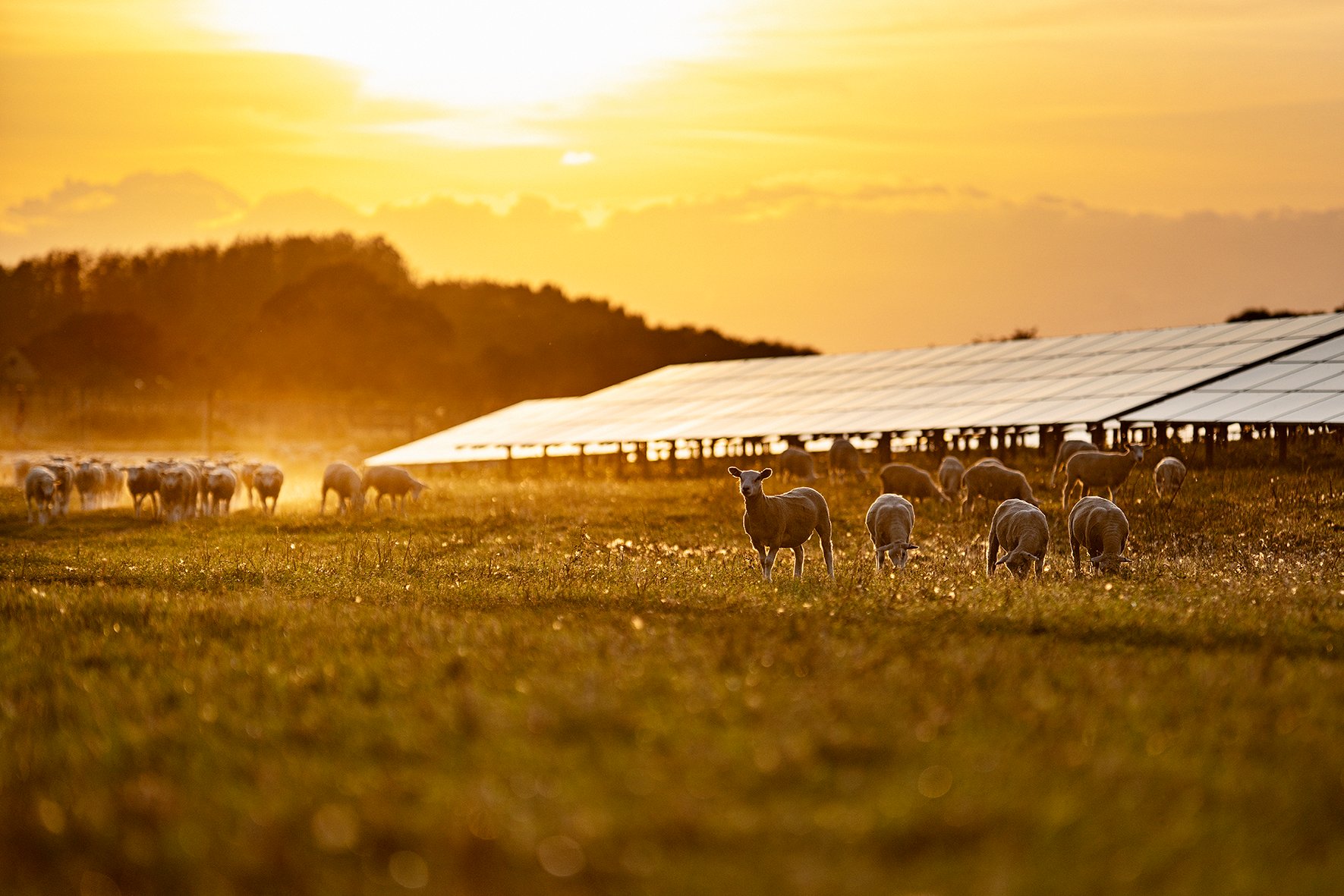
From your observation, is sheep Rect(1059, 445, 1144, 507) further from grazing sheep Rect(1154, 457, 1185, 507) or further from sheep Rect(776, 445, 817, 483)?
sheep Rect(776, 445, 817, 483)

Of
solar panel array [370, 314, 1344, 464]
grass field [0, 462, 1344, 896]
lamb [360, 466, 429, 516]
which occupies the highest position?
solar panel array [370, 314, 1344, 464]

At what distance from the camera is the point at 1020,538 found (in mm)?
19219

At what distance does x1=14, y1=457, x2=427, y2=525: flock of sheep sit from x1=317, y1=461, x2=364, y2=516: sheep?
0.02 meters

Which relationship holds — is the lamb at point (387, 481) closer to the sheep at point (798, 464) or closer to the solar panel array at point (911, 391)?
the sheep at point (798, 464)

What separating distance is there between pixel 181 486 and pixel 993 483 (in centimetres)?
2009

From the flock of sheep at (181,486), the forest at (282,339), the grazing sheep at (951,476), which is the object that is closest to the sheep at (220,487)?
the flock of sheep at (181,486)

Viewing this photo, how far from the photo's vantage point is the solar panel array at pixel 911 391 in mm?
45812

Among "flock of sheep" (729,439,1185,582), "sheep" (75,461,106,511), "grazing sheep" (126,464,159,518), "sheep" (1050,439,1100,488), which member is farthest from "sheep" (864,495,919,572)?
"sheep" (75,461,106,511)

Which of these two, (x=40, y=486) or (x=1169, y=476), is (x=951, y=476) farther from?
(x=40, y=486)

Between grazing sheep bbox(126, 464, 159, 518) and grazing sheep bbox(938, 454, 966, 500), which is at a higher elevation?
grazing sheep bbox(126, 464, 159, 518)

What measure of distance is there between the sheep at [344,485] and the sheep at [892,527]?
20.6 m

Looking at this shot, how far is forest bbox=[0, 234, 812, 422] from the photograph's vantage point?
12494cm

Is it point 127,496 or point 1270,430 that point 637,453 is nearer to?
point 127,496

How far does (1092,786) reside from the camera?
7.50 m
